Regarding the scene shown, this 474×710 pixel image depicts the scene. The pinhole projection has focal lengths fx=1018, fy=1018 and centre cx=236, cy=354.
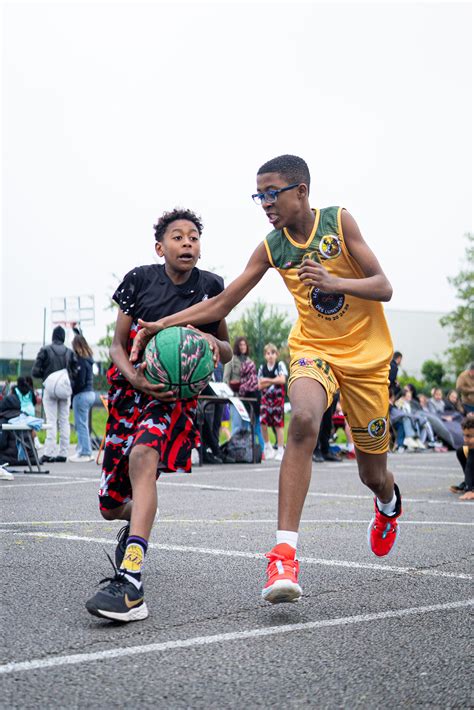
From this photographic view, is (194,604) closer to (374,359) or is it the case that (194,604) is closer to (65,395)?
(374,359)

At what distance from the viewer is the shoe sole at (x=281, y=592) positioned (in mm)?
4508

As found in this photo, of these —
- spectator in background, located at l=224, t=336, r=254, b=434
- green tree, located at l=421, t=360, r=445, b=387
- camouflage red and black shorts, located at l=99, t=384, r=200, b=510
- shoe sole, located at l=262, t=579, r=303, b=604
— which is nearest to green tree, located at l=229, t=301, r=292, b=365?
green tree, located at l=421, t=360, r=445, b=387

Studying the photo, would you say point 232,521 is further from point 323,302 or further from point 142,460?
point 142,460

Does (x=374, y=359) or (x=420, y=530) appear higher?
(x=374, y=359)

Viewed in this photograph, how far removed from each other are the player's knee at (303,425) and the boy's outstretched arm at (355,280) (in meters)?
0.63

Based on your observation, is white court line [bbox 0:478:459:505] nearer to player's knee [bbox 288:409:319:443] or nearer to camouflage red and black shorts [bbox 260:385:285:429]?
camouflage red and black shorts [bbox 260:385:285:429]

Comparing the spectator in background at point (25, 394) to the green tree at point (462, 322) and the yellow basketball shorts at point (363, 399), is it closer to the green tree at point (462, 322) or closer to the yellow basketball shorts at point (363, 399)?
the yellow basketball shorts at point (363, 399)

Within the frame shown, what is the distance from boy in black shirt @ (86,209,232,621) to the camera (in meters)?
4.90

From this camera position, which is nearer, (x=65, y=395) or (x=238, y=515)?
(x=238, y=515)

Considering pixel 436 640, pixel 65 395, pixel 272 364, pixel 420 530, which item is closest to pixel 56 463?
pixel 65 395

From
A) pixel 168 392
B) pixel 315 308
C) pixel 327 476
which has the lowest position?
pixel 327 476

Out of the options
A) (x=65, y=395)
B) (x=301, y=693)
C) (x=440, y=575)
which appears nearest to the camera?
(x=301, y=693)

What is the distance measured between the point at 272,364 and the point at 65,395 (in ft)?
12.2

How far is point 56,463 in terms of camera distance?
16547 mm
